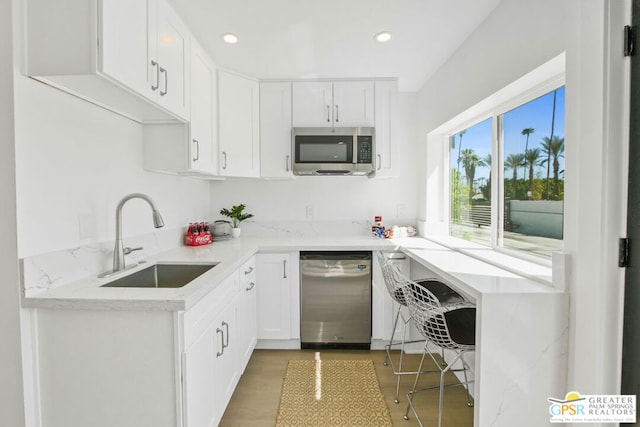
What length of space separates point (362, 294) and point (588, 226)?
1663 millimetres

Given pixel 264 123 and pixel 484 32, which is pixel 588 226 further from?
pixel 264 123

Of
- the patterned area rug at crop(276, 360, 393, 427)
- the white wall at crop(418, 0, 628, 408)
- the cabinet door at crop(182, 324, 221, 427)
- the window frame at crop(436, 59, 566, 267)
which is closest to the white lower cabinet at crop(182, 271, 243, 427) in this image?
the cabinet door at crop(182, 324, 221, 427)

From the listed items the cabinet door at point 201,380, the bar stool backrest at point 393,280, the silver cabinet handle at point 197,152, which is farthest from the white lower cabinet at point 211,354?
the bar stool backrest at point 393,280

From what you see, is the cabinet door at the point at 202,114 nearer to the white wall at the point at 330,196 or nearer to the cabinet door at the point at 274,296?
the white wall at the point at 330,196

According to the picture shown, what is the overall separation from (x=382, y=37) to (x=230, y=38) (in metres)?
1.02

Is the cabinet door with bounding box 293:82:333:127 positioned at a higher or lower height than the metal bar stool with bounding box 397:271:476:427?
higher

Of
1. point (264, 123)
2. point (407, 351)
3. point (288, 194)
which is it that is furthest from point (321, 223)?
point (407, 351)

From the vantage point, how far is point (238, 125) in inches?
108

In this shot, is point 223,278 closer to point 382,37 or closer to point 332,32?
point 332,32

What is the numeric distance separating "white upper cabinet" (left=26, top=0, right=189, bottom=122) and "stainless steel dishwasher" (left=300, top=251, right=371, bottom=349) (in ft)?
5.23

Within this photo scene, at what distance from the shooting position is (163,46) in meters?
1.67

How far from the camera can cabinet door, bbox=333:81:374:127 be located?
2826mm

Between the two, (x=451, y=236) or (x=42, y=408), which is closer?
(x=42, y=408)

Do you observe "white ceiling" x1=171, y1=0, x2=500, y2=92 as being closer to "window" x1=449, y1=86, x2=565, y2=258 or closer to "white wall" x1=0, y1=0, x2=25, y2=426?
"window" x1=449, y1=86, x2=565, y2=258
